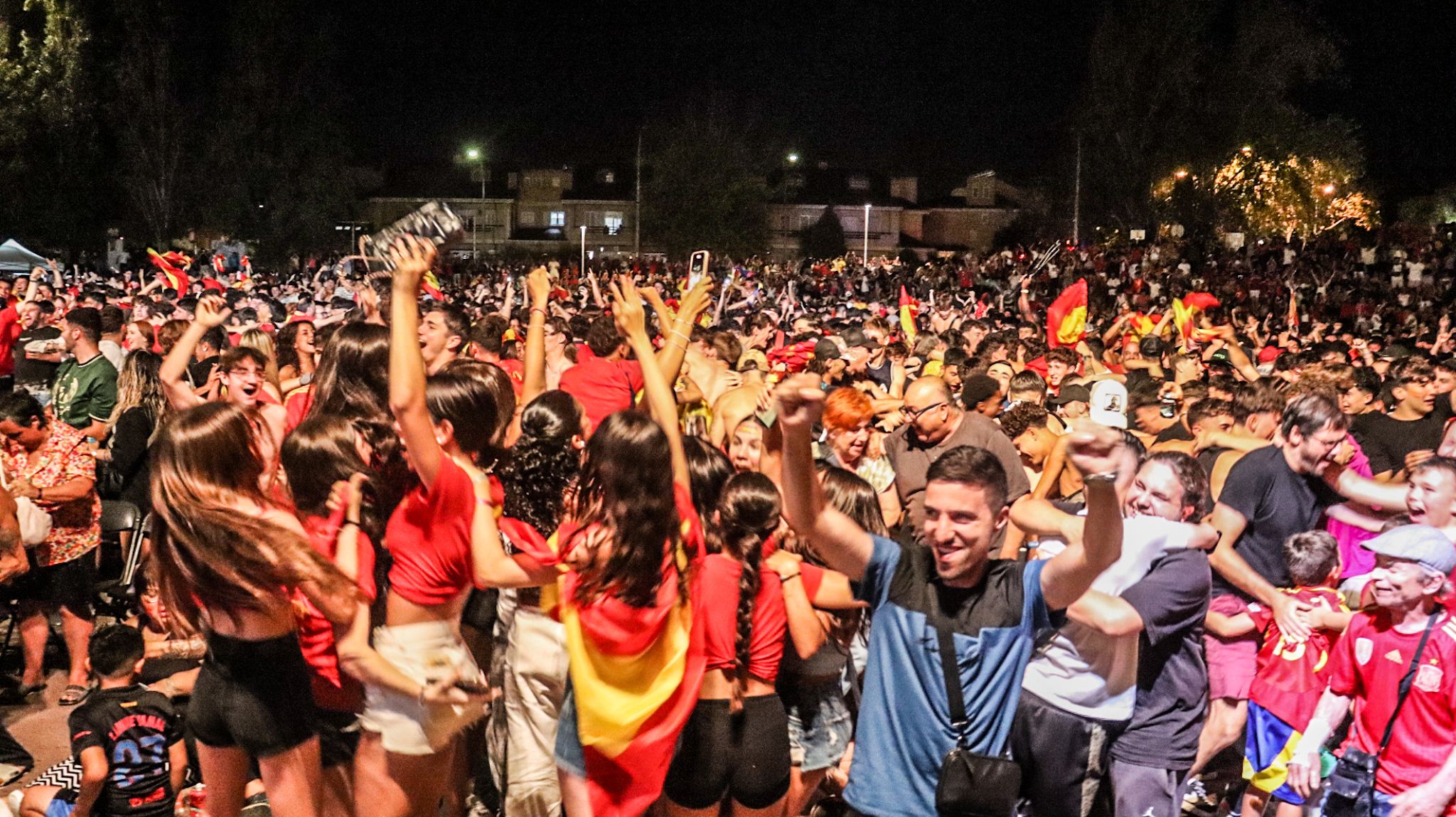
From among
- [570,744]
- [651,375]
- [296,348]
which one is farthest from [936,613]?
[296,348]

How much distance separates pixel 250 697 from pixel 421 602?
0.56 metres

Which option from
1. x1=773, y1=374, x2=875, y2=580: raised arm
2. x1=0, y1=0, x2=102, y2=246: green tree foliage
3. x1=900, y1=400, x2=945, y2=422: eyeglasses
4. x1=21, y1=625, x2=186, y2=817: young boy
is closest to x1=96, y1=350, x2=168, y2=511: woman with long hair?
x1=21, y1=625, x2=186, y2=817: young boy

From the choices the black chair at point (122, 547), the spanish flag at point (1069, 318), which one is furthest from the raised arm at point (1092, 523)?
the spanish flag at point (1069, 318)

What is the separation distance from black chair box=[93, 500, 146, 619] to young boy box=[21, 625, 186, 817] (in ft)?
8.91

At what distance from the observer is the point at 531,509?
411cm

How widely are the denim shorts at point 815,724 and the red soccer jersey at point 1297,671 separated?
1.68 meters

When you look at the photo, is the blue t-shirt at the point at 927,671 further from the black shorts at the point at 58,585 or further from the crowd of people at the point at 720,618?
the black shorts at the point at 58,585

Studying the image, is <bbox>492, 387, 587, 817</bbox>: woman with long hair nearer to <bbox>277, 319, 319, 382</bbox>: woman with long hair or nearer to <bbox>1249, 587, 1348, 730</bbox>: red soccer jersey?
<bbox>1249, 587, 1348, 730</bbox>: red soccer jersey

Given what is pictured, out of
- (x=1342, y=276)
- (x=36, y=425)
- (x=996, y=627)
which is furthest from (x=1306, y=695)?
(x=1342, y=276)

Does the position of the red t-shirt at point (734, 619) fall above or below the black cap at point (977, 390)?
below

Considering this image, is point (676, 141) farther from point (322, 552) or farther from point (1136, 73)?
point (322, 552)

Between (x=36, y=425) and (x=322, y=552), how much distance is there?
3222mm

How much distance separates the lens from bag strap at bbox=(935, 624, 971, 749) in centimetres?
311

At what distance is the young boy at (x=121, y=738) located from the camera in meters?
4.10
